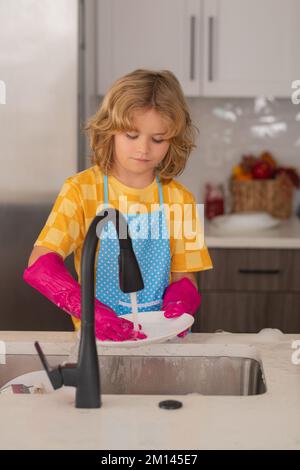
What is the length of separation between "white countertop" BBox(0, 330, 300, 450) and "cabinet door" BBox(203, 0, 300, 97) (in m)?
1.81

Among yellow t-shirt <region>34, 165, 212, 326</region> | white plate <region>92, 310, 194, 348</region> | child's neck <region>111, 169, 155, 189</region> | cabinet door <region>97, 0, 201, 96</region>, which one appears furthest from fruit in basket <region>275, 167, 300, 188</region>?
white plate <region>92, 310, 194, 348</region>

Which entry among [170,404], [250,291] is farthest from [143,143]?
[250,291]

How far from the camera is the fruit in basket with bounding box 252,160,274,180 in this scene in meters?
3.12

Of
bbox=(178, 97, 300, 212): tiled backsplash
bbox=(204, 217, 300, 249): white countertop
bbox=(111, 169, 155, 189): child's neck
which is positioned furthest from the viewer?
bbox=(178, 97, 300, 212): tiled backsplash

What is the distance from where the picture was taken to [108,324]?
1.37 meters

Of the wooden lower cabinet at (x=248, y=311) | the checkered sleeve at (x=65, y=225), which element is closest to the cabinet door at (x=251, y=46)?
the wooden lower cabinet at (x=248, y=311)

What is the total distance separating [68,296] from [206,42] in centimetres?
174

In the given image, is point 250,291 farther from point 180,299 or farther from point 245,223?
point 180,299

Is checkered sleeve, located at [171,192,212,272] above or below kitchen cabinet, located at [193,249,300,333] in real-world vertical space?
above

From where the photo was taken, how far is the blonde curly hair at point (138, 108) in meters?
1.52

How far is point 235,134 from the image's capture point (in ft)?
10.6

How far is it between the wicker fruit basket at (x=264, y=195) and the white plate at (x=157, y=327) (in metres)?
1.68

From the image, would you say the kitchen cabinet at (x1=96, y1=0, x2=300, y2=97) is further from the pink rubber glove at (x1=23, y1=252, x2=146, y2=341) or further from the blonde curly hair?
the pink rubber glove at (x1=23, y1=252, x2=146, y2=341)

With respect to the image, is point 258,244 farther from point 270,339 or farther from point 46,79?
point 270,339
